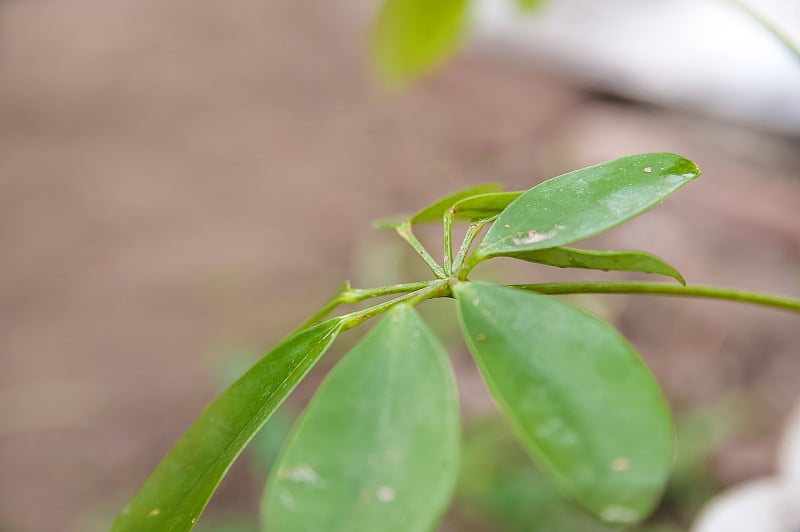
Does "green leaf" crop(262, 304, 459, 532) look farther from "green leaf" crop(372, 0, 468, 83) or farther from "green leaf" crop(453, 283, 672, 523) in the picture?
"green leaf" crop(372, 0, 468, 83)

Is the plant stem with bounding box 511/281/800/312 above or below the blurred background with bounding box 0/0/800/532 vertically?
below

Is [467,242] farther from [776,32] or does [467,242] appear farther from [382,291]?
[776,32]

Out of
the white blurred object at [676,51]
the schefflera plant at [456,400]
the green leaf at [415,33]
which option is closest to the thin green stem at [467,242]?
the schefflera plant at [456,400]

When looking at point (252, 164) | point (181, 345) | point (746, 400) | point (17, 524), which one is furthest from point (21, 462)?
point (746, 400)

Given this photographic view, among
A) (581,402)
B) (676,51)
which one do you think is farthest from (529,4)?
(676,51)

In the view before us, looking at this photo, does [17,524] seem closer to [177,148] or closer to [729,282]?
[177,148]

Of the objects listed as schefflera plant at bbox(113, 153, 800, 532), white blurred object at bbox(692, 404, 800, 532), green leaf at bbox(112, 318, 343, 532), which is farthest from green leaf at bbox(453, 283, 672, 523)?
white blurred object at bbox(692, 404, 800, 532)

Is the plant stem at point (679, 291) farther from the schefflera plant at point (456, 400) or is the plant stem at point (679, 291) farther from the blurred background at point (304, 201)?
the blurred background at point (304, 201)
